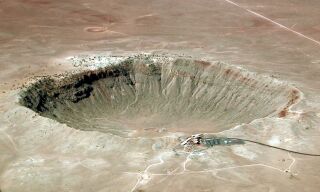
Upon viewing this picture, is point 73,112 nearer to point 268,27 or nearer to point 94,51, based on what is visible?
point 94,51

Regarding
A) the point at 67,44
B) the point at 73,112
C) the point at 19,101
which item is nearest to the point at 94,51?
Result: the point at 67,44

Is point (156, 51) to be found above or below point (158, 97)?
above

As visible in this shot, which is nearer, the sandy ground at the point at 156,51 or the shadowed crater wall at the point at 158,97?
the sandy ground at the point at 156,51

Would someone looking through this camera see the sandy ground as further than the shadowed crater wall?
No

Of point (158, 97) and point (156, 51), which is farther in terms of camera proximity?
point (156, 51)
